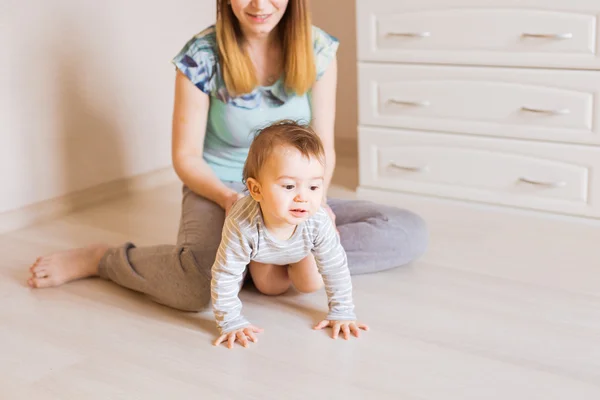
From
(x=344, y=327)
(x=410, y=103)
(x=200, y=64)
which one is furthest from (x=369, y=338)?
(x=410, y=103)

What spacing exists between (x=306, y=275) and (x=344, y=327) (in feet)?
0.49

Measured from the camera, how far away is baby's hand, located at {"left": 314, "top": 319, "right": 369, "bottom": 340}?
148cm

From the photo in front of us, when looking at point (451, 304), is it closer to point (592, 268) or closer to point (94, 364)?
point (592, 268)

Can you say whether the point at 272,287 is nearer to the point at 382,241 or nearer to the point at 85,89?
the point at 382,241

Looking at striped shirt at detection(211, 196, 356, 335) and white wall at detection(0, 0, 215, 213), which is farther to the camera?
white wall at detection(0, 0, 215, 213)

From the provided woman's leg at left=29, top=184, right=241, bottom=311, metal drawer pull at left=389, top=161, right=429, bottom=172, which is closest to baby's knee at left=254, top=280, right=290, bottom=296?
woman's leg at left=29, top=184, right=241, bottom=311

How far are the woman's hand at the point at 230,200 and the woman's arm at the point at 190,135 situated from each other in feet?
0.19

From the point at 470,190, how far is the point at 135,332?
3.61ft

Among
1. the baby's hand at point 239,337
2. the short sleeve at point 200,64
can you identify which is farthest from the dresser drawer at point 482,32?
the baby's hand at point 239,337

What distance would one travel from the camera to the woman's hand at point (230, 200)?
161 cm

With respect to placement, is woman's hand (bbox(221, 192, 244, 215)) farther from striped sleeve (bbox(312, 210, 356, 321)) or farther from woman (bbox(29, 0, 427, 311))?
striped sleeve (bbox(312, 210, 356, 321))

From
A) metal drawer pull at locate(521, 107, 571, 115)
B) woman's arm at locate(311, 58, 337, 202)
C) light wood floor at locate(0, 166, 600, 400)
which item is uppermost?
woman's arm at locate(311, 58, 337, 202)

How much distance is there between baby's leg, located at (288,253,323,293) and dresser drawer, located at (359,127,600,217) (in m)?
0.78

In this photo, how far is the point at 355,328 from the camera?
1.49 meters
